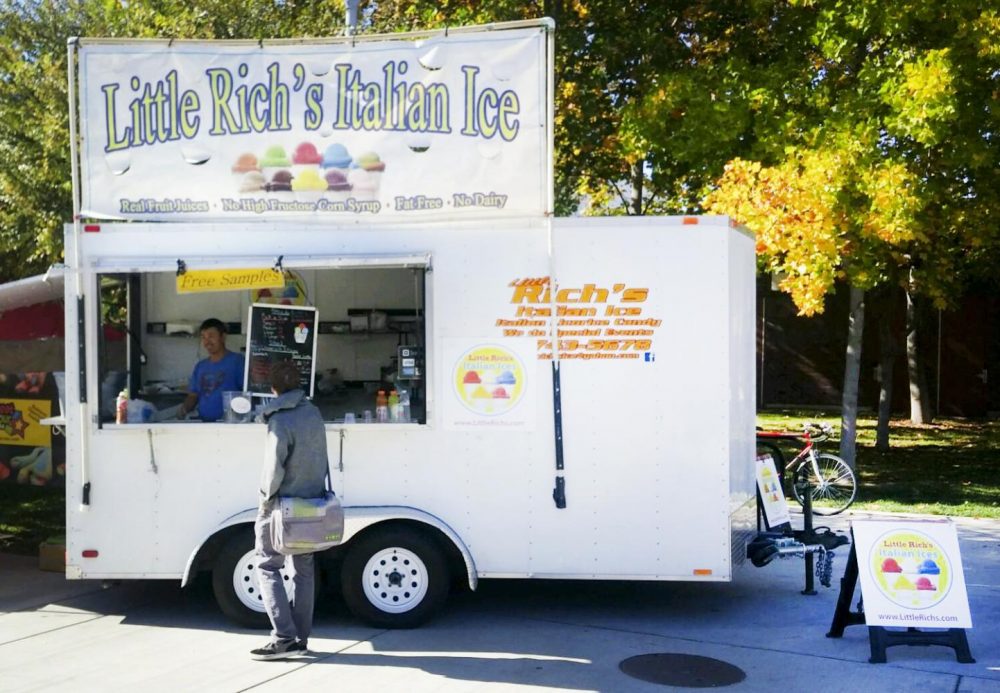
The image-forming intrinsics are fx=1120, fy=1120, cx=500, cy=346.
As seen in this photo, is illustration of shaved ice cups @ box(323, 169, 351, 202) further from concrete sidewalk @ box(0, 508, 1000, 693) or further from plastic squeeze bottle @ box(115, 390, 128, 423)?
concrete sidewalk @ box(0, 508, 1000, 693)

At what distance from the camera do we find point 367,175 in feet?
24.7

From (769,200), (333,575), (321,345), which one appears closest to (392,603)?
(333,575)

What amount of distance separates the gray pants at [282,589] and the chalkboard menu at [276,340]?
1.54 metres

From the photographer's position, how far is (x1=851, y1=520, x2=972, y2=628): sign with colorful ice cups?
6914 millimetres

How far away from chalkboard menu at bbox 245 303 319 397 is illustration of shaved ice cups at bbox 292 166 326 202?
87 centimetres

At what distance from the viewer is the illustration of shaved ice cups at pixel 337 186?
24.7 feet

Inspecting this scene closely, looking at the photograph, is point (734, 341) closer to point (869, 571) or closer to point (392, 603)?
point (869, 571)

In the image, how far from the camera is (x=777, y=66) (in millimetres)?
13117

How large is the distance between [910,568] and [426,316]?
3.50 meters

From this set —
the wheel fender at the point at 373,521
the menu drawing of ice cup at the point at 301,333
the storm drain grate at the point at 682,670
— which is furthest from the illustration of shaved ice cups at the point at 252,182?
the storm drain grate at the point at 682,670

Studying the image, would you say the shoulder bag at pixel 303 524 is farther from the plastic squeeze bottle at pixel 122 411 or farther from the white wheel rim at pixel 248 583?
the plastic squeeze bottle at pixel 122 411

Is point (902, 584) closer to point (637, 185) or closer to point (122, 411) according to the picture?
Answer: point (122, 411)

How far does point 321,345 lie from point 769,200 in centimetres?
523

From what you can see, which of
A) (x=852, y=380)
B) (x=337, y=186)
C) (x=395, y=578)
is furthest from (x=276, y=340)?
(x=852, y=380)
